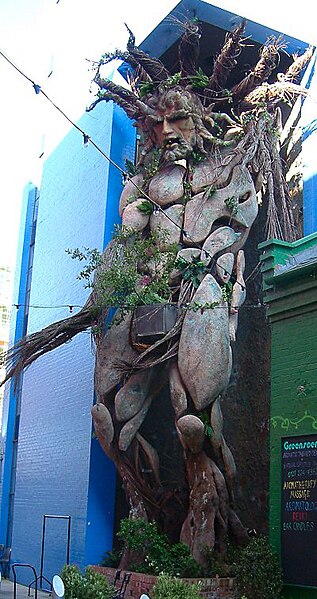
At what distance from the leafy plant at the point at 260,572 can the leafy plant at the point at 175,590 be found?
0.75m

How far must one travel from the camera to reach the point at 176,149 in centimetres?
1716

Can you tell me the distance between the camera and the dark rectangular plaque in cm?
1109

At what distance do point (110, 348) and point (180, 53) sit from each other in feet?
22.8

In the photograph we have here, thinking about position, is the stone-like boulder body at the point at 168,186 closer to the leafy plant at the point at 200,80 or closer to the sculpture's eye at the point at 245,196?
the sculpture's eye at the point at 245,196

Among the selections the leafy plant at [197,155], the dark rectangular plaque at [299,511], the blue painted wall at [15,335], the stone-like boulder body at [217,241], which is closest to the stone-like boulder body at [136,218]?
the leafy plant at [197,155]

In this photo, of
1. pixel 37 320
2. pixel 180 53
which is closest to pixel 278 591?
pixel 180 53

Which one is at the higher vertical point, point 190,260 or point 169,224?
point 169,224

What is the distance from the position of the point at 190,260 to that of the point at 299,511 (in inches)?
239

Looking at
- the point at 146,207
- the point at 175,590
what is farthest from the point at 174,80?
the point at 175,590

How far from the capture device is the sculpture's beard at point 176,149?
56.1 ft

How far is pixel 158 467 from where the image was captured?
1595cm

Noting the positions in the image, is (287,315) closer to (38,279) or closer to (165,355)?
(165,355)

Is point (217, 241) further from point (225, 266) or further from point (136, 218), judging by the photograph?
point (136, 218)

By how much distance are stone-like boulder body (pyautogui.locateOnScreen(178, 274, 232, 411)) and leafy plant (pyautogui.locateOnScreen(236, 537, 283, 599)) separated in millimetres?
3360
